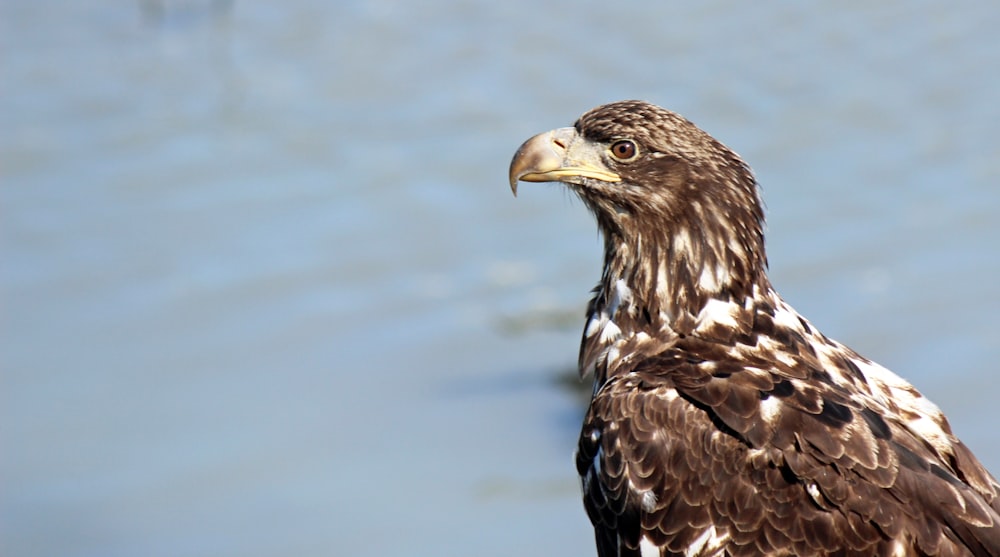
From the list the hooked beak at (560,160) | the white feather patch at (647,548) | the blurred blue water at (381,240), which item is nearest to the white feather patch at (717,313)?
the hooked beak at (560,160)

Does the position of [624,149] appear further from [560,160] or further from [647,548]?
[647,548]

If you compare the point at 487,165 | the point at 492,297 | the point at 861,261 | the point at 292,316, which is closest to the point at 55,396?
the point at 292,316

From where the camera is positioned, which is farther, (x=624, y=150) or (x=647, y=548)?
(x=624, y=150)

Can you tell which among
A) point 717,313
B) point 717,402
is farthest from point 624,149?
point 717,402

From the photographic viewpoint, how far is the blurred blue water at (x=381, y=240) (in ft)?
25.3

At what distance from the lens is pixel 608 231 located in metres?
5.89

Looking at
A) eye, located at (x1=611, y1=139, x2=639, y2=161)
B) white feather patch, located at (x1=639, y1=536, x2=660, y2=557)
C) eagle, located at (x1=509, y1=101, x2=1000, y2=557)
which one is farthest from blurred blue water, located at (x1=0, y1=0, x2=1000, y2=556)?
eye, located at (x1=611, y1=139, x2=639, y2=161)

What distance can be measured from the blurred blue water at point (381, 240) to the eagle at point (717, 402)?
2.02 meters

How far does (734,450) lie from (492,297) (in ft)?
12.8

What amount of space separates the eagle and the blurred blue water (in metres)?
2.02

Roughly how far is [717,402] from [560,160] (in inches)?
42.7

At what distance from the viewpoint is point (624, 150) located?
5719mm

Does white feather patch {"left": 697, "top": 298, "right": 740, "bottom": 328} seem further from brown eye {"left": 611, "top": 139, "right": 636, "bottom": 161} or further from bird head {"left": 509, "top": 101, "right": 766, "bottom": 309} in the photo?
brown eye {"left": 611, "top": 139, "right": 636, "bottom": 161}

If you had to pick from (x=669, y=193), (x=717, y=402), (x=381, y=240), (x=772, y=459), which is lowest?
(x=772, y=459)
